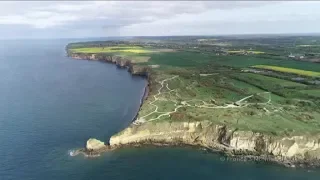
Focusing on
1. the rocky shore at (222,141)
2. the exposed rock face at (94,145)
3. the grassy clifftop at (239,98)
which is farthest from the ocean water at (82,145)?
the grassy clifftop at (239,98)

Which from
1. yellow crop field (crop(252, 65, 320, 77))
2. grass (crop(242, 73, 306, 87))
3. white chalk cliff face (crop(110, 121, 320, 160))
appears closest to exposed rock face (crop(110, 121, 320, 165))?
white chalk cliff face (crop(110, 121, 320, 160))

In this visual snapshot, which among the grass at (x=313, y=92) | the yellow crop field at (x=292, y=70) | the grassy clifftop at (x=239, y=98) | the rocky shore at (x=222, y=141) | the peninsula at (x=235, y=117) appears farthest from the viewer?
the yellow crop field at (x=292, y=70)

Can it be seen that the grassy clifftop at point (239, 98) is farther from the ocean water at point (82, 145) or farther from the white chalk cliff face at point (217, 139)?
the ocean water at point (82, 145)

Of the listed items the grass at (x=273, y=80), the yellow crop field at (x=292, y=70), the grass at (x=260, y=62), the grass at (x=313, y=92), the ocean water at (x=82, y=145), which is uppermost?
the grass at (x=260, y=62)

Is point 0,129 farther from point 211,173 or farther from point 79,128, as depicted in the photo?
point 211,173

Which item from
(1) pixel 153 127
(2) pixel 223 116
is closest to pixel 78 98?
(1) pixel 153 127

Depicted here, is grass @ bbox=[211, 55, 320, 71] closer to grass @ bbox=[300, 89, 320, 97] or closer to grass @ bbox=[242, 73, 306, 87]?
grass @ bbox=[242, 73, 306, 87]

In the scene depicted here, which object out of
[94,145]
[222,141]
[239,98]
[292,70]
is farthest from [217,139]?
[292,70]
